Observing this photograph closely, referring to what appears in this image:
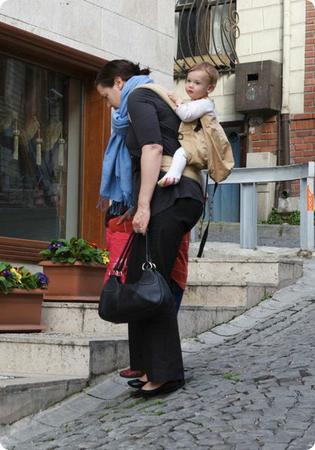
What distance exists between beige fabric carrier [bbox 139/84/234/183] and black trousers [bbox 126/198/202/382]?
204 millimetres

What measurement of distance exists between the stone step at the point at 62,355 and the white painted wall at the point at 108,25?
3.02 m

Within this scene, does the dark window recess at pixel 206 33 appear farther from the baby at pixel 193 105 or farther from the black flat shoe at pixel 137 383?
the black flat shoe at pixel 137 383

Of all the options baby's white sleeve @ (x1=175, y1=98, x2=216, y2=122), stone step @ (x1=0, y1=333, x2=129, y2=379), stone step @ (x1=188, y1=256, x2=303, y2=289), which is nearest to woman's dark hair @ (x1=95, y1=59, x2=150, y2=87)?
baby's white sleeve @ (x1=175, y1=98, x2=216, y2=122)

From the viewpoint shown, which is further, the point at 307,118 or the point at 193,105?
the point at 307,118

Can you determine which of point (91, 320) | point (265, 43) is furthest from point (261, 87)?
point (91, 320)

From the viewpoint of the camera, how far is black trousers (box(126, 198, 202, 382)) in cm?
446

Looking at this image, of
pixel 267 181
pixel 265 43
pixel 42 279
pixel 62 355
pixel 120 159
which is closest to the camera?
pixel 120 159

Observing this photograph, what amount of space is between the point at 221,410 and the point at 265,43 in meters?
10.2

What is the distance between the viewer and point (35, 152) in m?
8.10

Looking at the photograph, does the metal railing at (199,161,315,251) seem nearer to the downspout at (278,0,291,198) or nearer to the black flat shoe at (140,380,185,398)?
the black flat shoe at (140,380,185,398)

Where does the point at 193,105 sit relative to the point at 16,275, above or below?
above

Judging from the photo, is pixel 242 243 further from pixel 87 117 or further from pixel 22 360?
pixel 22 360

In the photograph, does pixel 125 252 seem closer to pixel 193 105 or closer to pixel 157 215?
pixel 157 215

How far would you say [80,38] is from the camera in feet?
25.8
